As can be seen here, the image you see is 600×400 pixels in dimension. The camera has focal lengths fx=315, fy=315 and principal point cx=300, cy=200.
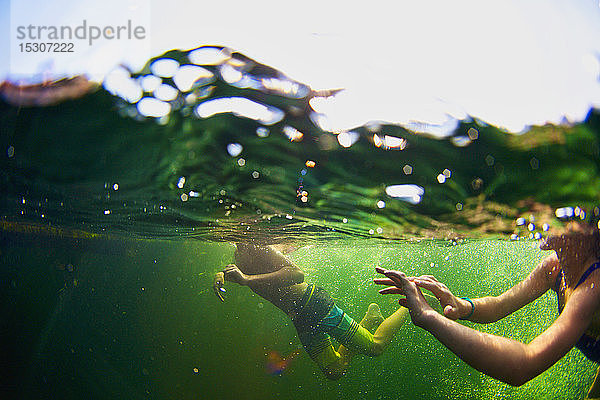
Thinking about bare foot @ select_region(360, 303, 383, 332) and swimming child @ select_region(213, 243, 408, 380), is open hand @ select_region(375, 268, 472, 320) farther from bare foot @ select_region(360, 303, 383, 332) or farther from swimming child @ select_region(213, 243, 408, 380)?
bare foot @ select_region(360, 303, 383, 332)

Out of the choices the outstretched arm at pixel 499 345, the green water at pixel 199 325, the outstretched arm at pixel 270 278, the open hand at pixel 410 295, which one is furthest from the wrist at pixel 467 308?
the green water at pixel 199 325

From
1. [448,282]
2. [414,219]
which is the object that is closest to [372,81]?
[414,219]

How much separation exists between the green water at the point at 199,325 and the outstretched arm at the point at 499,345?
1038 cm

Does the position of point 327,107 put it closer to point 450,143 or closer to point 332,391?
point 450,143

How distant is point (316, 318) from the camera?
8.46 metres

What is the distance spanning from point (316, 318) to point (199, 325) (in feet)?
102

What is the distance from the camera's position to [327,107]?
3754mm

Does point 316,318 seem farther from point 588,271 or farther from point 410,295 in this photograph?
point 588,271

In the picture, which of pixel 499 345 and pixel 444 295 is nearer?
pixel 499 345

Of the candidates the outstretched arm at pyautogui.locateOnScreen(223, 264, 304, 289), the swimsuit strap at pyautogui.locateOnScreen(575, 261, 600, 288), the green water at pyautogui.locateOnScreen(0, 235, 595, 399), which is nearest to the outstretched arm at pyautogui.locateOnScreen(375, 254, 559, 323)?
the swimsuit strap at pyautogui.locateOnScreen(575, 261, 600, 288)

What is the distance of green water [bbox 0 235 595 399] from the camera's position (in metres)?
14.4

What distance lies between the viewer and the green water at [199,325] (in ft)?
47.3

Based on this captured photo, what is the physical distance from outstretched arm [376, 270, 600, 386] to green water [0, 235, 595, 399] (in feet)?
34.0

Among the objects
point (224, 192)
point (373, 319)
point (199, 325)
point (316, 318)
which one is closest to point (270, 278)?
point (316, 318)
